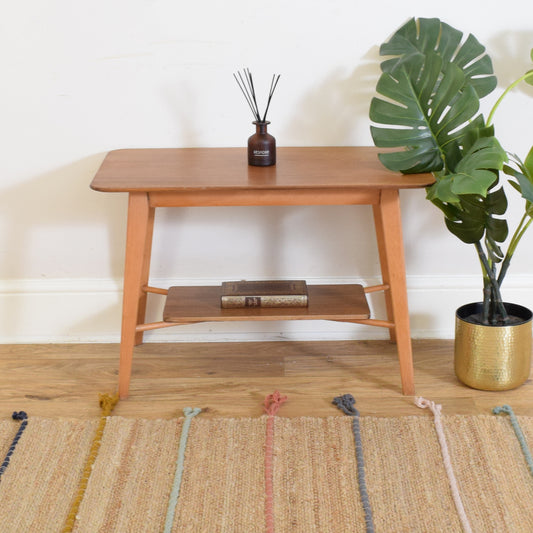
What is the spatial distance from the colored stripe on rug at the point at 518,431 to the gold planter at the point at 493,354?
11 centimetres

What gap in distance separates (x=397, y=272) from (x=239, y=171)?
1.72 ft

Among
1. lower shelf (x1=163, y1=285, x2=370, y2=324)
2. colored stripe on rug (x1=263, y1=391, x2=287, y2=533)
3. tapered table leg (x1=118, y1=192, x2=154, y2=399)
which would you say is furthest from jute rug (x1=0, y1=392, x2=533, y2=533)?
lower shelf (x1=163, y1=285, x2=370, y2=324)

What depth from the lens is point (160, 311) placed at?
2.48 metres

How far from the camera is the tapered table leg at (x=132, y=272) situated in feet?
6.46

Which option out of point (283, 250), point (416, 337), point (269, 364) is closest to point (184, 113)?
point (283, 250)

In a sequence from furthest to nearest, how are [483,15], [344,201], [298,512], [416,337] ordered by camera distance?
[416,337], [483,15], [344,201], [298,512]

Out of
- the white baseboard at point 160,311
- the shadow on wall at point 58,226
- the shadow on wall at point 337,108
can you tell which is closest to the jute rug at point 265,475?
the white baseboard at point 160,311

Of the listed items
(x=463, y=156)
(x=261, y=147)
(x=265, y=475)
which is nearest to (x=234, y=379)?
(x=265, y=475)

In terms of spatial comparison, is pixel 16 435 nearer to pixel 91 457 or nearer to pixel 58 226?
pixel 91 457

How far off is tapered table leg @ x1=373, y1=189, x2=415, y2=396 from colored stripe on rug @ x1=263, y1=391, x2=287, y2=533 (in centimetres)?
37

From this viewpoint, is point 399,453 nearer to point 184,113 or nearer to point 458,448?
point 458,448

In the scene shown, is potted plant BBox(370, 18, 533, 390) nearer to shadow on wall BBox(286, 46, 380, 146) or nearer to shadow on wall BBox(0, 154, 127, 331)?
shadow on wall BBox(286, 46, 380, 146)

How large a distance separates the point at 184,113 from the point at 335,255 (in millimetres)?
677

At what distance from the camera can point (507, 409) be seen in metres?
2.03
